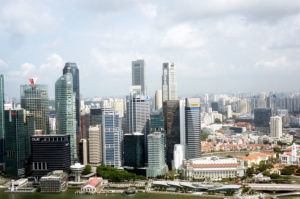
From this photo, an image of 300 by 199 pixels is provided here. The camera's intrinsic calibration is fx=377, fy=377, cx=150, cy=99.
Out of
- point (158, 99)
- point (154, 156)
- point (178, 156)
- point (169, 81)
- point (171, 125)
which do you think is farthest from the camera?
point (158, 99)

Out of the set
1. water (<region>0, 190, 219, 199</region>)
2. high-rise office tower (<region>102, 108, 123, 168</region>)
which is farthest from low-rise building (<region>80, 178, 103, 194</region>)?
high-rise office tower (<region>102, 108, 123, 168</region>)

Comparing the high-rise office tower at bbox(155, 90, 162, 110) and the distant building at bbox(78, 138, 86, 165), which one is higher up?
the high-rise office tower at bbox(155, 90, 162, 110)

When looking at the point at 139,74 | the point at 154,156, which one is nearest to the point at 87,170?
the point at 154,156

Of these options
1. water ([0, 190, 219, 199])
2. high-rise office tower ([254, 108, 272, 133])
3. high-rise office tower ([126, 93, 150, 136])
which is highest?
high-rise office tower ([126, 93, 150, 136])

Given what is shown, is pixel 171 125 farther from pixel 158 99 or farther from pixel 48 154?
pixel 158 99

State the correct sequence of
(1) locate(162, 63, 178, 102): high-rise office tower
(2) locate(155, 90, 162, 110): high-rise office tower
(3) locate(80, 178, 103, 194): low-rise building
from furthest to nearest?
(2) locate(155, 90, 162, 110): high-rise office tower → (1) locate(162, 63, 178, 102): high-rise office tower → (3) locate(80, 178, 103, 194): low-rise building

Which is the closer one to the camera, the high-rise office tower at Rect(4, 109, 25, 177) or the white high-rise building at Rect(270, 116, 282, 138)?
the high-rise office tower at Rect(4, 109, 25, 177)

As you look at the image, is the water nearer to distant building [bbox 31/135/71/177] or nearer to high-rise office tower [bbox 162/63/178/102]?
distant building [bbox 31/135/71/177]
